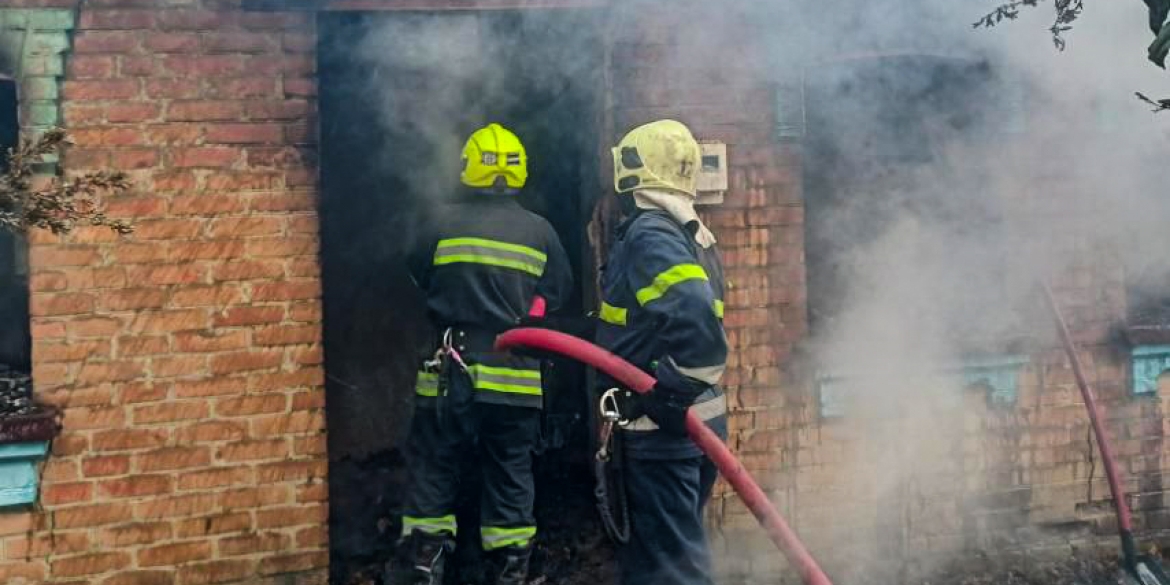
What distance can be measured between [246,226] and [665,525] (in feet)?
7.20

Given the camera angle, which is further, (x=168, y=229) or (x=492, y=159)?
(x=492, y=159)

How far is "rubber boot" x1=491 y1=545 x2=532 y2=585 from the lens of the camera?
180 inches

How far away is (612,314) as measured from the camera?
12.9ft

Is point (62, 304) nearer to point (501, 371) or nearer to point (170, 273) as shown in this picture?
point (170, 273)

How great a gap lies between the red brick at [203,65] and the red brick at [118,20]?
171mm

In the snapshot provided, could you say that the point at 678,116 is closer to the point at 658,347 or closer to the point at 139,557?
the point at 658,347

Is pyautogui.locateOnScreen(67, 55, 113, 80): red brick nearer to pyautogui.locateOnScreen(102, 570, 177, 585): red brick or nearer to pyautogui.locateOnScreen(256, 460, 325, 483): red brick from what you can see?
pyautogui.locateOnScreen(256, 460, 325, 483): red brick

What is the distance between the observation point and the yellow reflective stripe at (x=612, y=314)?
3881 mm

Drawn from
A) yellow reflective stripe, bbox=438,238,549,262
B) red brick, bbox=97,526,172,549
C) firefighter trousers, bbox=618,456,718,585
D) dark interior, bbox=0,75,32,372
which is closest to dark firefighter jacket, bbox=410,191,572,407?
yellow reflective stripe, bbox=438,238,549,262

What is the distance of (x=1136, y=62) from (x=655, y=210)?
317 cm

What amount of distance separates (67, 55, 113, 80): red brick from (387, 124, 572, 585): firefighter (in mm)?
1553

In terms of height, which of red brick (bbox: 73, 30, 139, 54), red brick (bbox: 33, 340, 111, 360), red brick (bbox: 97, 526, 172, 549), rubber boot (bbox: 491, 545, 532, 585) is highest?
red brick (bbox: 73, 30, 139, 54)

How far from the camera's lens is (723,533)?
4797 millimetres

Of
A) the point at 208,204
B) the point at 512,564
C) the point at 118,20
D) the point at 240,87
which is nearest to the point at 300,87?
the point at 240,87
